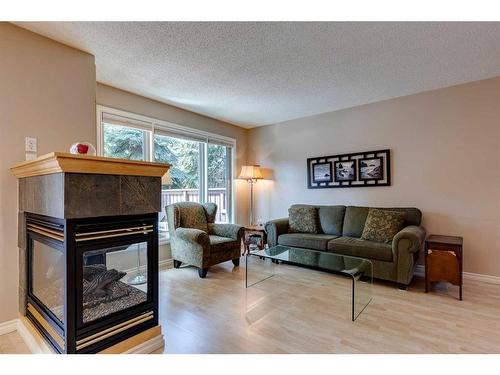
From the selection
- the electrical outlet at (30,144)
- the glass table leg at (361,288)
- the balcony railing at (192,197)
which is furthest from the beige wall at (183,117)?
the glass table leg at (361,288)

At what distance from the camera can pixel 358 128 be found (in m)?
3.85

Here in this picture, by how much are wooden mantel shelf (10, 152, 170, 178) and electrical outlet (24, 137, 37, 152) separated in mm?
347

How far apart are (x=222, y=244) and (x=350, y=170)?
87.0 inches

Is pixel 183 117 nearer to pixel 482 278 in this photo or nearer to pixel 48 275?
pixel 48 275

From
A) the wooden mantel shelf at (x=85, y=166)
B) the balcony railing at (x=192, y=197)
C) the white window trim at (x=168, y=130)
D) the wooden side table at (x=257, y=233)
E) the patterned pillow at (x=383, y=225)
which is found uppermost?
the white window trim at (x=168, y=130)

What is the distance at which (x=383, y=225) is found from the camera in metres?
3.10

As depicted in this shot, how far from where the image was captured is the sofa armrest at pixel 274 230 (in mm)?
3787

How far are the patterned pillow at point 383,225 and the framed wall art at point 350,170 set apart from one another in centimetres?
63

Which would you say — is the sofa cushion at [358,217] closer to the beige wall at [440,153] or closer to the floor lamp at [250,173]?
the beige wall at [440,153]

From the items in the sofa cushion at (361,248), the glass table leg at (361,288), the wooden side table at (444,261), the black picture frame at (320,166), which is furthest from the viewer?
the black picture frame at (320,166)

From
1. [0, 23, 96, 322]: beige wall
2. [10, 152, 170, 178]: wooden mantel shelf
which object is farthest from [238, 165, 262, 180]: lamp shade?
[10, 152, 170, 178]: wooden mantel shelf

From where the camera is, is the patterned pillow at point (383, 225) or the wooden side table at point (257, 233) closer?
the patterned pillow at point (383, 225)

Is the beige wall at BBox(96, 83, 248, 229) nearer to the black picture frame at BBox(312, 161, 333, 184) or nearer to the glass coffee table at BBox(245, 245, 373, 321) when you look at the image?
the black picture frame at BBox(312, 161, 333, 184)

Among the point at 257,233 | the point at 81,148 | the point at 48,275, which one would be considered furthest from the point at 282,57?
the point at 257,233
